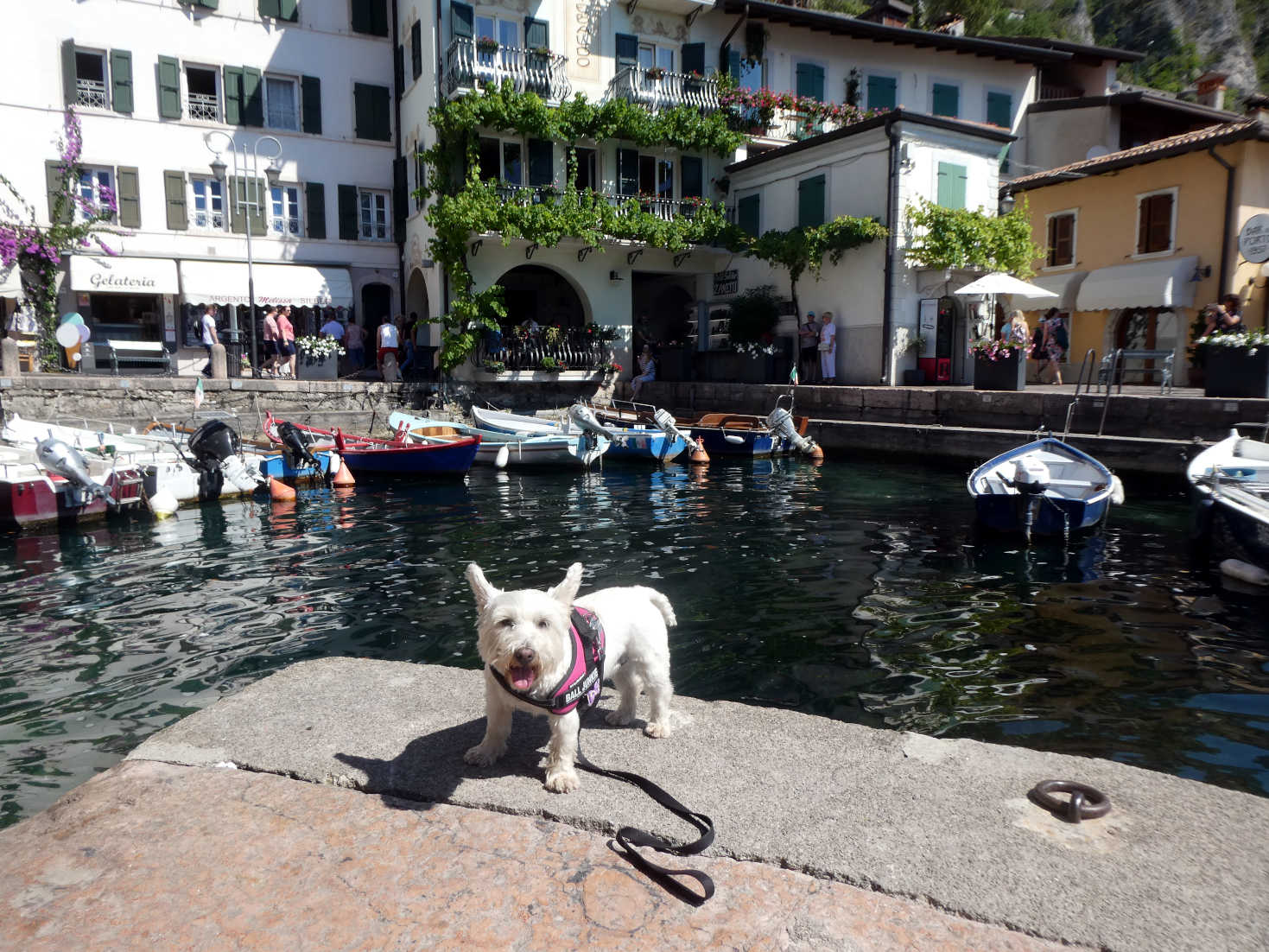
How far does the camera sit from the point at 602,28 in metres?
25.8

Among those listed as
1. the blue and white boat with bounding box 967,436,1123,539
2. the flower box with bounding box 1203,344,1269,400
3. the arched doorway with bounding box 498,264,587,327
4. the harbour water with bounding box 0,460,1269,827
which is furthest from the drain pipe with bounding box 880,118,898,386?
the blue and white boat with bounding box 967,436,1123,539

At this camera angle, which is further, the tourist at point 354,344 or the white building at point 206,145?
the tourist at point 354,344

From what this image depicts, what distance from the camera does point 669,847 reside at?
2949mm

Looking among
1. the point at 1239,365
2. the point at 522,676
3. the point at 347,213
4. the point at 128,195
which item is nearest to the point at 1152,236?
the point at 1239,365

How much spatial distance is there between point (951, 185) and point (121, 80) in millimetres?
22995

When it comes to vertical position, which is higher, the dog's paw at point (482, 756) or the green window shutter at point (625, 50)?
the green window shutter at point (625, 50)

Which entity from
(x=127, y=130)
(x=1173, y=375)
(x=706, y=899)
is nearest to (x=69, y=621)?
(x=706, y=899)

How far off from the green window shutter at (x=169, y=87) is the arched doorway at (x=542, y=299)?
10.5 metres

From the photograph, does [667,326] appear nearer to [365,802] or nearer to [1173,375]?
[1173,375]

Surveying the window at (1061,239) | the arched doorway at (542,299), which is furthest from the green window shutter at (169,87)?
the window at (1061,239)

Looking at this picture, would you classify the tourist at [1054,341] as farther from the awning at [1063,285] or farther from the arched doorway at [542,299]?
the arched doorway at [542,299]

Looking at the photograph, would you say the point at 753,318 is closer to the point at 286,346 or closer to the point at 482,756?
the point at 286,346

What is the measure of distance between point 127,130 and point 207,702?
24395 mm

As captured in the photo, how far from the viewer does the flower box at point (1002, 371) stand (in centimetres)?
1931
